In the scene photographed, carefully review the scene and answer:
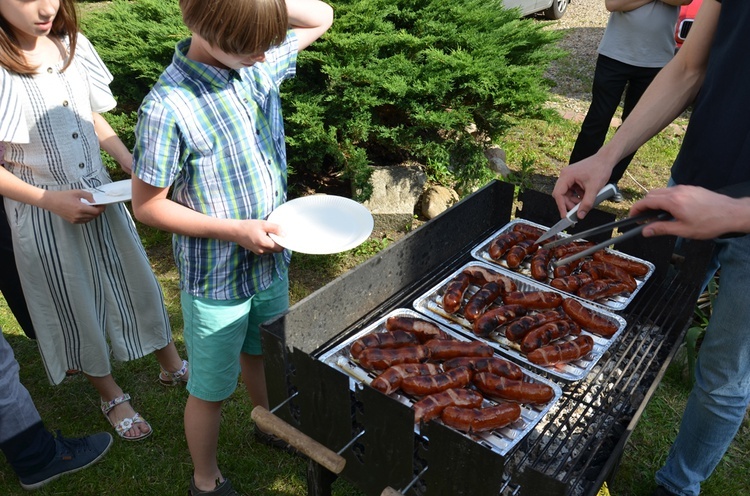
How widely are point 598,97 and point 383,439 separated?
4512mm

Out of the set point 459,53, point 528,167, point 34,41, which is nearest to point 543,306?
point 34,41

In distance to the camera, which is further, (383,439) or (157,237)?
(157,237)

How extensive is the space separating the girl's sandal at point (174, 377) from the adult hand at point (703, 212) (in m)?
2.83

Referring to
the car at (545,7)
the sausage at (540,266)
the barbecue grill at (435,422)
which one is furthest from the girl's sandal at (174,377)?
the car at (545,7)

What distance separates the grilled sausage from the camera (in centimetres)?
217

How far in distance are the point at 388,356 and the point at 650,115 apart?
1.61m

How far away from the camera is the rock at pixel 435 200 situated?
5281 mm

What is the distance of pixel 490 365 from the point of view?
7.14ft

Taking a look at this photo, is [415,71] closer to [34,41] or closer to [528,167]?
[528,167]

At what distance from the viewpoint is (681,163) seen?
2.49 m

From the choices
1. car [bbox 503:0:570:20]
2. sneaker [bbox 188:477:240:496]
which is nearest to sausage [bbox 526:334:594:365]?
sneaker [bbox 188:477:240:496]

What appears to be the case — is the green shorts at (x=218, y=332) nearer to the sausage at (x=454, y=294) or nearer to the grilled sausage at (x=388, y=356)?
the grilled sausage at (x=388, y=356)

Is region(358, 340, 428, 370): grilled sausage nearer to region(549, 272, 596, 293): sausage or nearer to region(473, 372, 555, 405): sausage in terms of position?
region(473, 372, 555, 405): sausage

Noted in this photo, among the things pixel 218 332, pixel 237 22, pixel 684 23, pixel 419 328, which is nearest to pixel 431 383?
pixel 419 328
